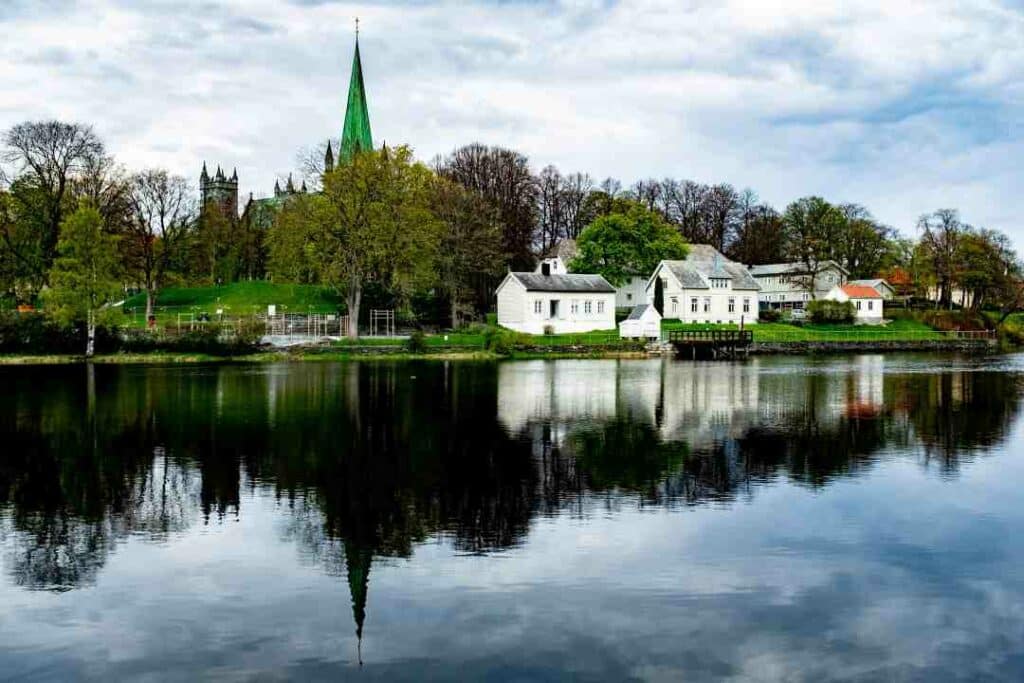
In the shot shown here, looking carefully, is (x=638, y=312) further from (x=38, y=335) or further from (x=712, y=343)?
(x=38, y=335)

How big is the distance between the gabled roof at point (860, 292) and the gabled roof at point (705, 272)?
8.29m

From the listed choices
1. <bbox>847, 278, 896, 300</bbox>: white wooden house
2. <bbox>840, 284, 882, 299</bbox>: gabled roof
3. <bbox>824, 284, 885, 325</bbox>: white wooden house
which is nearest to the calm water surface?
<bbox>824, 284, 885, 325</bbox>: white wooden house

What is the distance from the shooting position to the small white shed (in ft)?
206

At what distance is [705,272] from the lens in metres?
73.2

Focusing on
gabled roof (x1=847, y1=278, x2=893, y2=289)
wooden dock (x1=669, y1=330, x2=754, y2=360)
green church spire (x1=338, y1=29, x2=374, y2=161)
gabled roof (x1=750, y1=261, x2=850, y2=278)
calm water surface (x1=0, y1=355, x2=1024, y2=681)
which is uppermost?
green church spire (x1=338, y1=29, x2=374, y2=161)

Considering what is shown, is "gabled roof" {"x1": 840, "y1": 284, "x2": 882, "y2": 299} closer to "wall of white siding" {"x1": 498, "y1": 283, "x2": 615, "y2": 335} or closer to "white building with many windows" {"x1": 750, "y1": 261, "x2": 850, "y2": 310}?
"white building with many windows" {"x1": 750, "y1": 261, "x2": 850, "y2": 310}

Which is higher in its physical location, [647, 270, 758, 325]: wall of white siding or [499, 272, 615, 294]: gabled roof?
[499, 272, 615, 294]: gabled roof

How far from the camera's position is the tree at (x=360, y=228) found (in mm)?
55781

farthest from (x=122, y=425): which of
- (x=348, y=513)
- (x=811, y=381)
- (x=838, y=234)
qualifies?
(x=838, y=234)

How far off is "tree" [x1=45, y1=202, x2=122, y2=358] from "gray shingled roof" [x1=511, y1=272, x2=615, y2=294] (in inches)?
1025

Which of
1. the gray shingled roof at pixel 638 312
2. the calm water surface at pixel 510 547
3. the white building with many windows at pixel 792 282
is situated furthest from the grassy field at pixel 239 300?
the calm water surface at pixel 510 547

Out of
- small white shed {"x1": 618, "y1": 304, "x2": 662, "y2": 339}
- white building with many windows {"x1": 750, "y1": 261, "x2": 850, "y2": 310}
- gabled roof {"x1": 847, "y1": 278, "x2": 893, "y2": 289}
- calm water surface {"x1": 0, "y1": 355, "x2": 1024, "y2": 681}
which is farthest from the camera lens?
white building with many windows {"x1": 750, "y1": 261, "x2": 850, "y2": 310}

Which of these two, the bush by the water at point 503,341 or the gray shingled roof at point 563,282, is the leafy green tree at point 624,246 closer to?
the gray shingled roof at point 563,282

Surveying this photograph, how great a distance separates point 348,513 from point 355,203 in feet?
146
